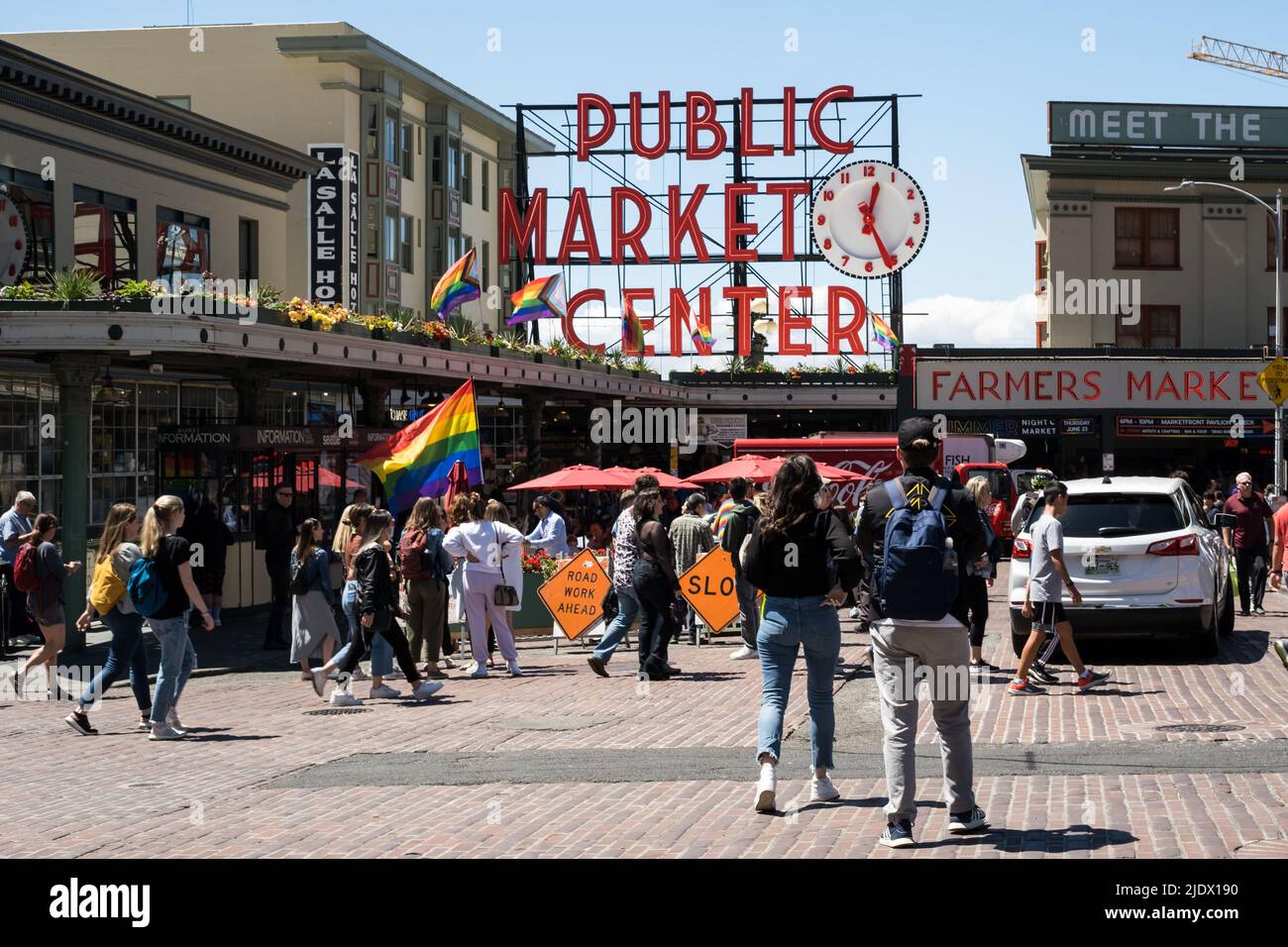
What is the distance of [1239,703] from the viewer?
41.3 feet

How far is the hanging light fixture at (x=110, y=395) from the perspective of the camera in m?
22.5

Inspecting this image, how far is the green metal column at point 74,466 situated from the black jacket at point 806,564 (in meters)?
12.4

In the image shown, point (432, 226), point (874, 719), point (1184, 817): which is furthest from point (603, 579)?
point (432, 226)

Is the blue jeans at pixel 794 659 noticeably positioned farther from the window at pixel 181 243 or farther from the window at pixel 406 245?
the window at pixel 406 245

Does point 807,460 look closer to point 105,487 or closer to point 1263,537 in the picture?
point 1263,537

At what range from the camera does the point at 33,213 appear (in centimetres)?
2628

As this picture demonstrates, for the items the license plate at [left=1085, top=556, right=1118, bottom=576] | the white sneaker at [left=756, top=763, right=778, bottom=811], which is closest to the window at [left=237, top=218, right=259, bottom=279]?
the license plate at [left=1085, top=556, right=1118, bottom=576]

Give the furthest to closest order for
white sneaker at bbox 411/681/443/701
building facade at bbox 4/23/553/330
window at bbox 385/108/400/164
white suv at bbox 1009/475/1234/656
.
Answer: window at bbox 385/108/400/164 → building facade at bbox 4/23/553/330 → white suv at bbox 1009/475/1234/656 → white sneaker at bbox 411/681/443/701

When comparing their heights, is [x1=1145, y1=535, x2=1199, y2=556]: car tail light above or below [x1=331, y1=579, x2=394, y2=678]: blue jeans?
above

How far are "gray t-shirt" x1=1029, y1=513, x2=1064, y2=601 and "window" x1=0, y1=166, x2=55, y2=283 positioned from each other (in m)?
18.1

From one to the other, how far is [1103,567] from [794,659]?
282 inches

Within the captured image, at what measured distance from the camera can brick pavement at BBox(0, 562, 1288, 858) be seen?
7879mm

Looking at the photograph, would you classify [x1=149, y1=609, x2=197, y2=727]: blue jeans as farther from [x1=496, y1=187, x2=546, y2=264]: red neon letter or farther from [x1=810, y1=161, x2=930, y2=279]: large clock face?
[x1=496, y1=187, x2=546, y2=264]: red neon letter

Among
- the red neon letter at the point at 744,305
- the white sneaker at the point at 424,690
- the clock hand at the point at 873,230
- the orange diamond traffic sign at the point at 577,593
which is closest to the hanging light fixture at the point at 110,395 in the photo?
the orange diamond traffic sign at the point at 577,593
